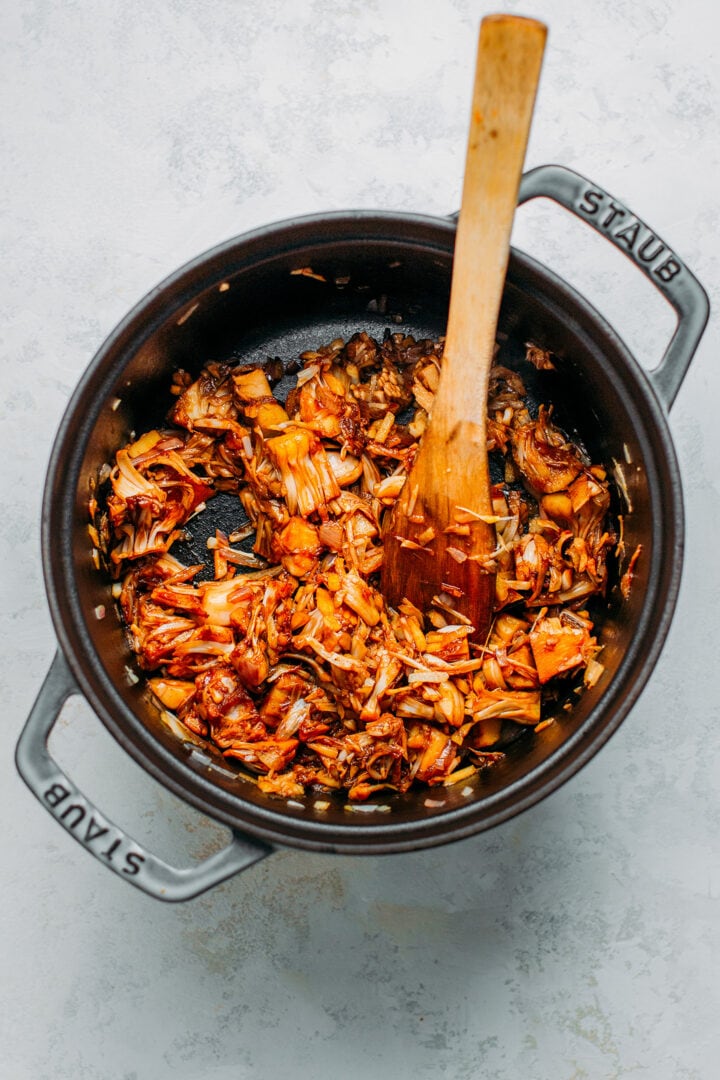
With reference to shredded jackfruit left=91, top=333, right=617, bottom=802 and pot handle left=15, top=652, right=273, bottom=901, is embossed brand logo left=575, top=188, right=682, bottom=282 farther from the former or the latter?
pot handle left=15, top=652, right=273, bottom=901

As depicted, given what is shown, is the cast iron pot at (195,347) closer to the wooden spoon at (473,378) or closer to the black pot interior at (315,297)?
the black pot interior at (315,297)

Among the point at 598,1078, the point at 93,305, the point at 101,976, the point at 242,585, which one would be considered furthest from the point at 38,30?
the point at 598,1078

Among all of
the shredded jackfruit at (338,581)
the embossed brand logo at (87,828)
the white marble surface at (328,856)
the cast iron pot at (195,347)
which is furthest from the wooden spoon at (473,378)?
the embossed brand logo at (87,828)

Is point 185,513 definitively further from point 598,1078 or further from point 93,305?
point 598,1078

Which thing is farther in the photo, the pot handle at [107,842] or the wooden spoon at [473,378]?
the pot handle at [107,842]

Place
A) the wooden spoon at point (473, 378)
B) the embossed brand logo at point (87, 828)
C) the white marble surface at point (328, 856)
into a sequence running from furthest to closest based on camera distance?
the white marble surface at point (328, 856) → the embossed brand logo at point (87, 828) → the wooden spoon at point (473, 378)
